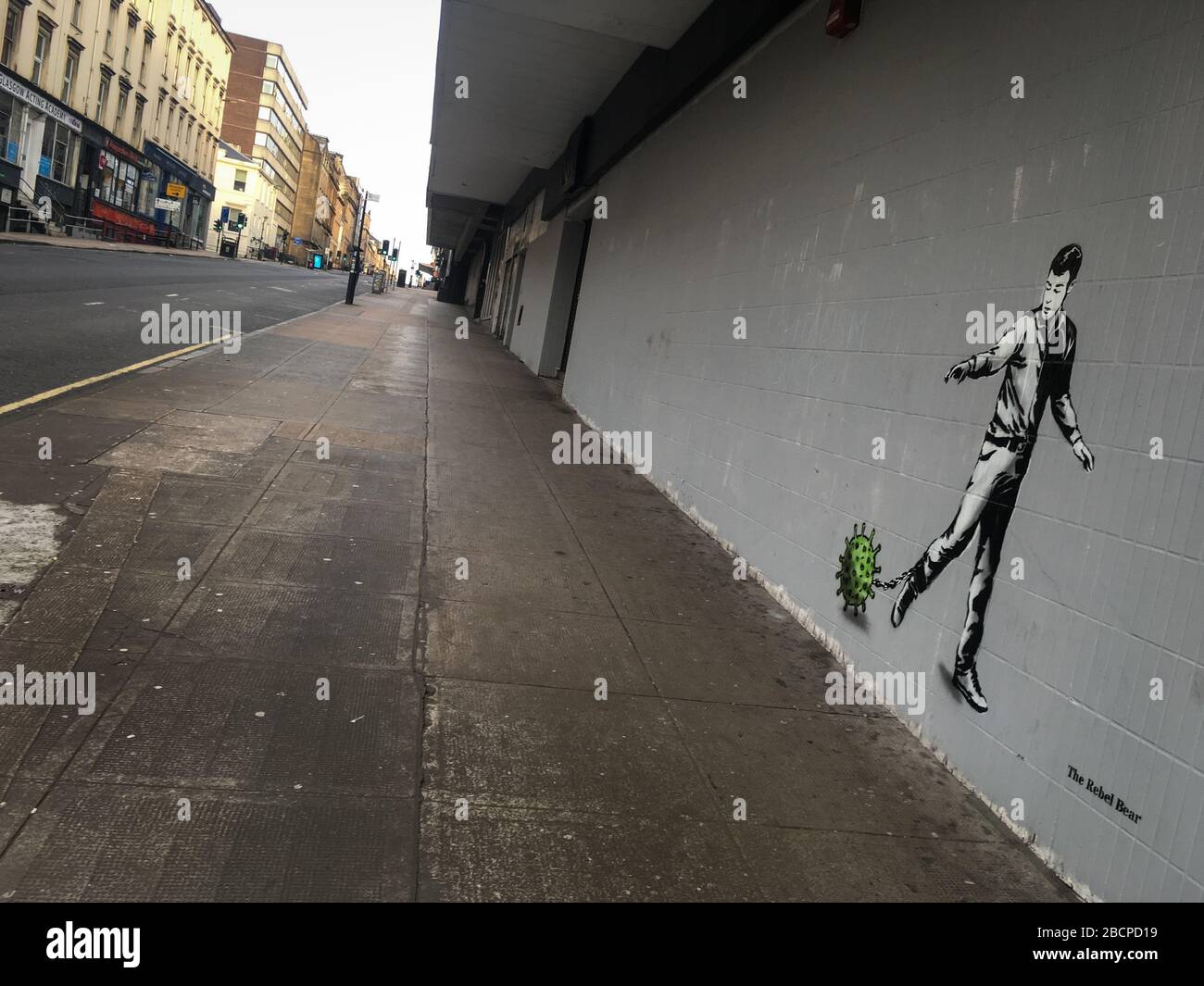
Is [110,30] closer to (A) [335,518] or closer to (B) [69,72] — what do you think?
(B) [69,72]

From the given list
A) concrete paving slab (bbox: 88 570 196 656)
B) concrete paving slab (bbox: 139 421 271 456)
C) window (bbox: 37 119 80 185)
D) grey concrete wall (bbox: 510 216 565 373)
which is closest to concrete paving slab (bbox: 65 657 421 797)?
concrete paving slab (bbox: 88 570 196 656)

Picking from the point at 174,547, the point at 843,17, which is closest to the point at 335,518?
the point at 174,547

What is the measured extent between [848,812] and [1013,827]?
0.64 meters

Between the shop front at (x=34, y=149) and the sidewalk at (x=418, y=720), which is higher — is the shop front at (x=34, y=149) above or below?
above

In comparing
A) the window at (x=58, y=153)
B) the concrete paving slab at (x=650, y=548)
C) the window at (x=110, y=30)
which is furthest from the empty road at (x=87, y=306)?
the window at (x=110, y=30)

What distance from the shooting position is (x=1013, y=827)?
3.75 m

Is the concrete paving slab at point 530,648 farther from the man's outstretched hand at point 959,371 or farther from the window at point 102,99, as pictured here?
the window at point 102,99

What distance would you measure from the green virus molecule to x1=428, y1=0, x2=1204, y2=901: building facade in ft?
0.19

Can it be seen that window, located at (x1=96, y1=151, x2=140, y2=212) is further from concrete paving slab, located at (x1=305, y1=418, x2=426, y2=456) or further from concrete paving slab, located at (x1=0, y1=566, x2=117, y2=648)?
concrete paving slab, located at (x1=0, y1=566, x2=117, y2=648)

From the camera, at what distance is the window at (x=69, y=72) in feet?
137

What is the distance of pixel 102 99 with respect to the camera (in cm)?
4650

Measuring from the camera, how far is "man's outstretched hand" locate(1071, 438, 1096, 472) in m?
3.60

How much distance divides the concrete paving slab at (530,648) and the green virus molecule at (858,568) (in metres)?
1.25
